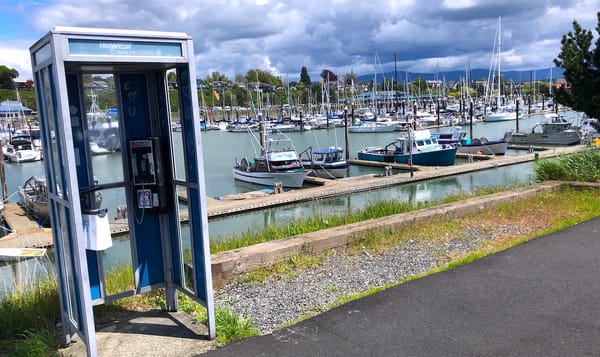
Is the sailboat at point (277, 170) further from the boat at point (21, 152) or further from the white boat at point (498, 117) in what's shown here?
the white boat at point (498, 117)

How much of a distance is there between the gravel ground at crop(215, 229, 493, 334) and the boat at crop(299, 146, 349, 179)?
26669 mm

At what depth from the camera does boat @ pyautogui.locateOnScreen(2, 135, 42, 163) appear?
57.6 metres

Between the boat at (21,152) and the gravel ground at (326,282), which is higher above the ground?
the boat at (21,152)

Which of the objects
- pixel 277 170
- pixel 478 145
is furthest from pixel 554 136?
pixel 277 170

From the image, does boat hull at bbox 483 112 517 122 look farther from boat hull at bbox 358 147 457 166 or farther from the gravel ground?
the gravel ground

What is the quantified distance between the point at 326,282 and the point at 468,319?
1.94 meters

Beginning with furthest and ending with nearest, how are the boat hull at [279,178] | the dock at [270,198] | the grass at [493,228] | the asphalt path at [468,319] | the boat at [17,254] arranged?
1. the boat hull at [279,178]
2. the dock at [270,198]
3. the boat at [17,254]
4. the grass at [493,228]
5. the asphalt path at [468,319]

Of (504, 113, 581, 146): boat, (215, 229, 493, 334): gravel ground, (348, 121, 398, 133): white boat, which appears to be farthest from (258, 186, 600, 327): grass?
(348, 121, 398, 133): white boat

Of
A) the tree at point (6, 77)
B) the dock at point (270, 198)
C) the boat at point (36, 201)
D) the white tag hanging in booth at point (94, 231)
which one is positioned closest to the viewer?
the white tag hanging in booth at point (94, 231)

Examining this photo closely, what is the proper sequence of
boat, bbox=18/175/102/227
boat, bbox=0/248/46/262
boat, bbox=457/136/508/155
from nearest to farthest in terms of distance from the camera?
1. boat, bbox=0/248/46/262
2. boat, bbox=18/175/102/227
3. boat, bbox=457/136/508/155

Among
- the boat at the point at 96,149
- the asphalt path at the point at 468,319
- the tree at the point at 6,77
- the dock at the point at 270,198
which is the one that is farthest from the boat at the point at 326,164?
the tree at the point at 6,77

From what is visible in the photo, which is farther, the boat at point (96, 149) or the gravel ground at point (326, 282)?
the gravel ground at point (326, 282)

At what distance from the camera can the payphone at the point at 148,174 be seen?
556 centimetres

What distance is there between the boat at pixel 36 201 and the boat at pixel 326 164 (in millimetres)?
16108
